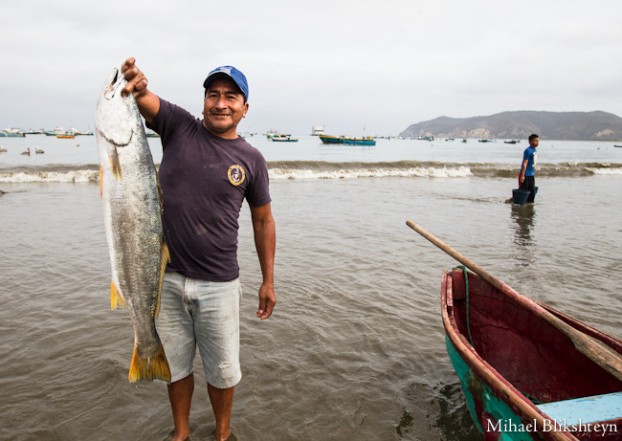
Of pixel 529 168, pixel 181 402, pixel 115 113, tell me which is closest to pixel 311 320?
pixel 181 402

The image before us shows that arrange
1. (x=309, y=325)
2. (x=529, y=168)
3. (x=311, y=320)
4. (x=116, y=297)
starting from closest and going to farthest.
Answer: (x=116, y=297)
(x=309, y=325)
(x=311, y=320)
(x=529, y=168)

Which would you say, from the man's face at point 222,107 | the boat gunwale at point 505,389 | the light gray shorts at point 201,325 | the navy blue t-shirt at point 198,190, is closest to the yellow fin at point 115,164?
the navy blue t-shirt at point 198,190

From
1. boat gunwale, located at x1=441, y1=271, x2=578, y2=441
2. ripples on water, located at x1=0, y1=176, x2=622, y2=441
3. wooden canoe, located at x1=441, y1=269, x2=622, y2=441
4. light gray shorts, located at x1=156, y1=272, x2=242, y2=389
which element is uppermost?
light gray shorts, located at x1=156, y1=272, x2=242, y2=389

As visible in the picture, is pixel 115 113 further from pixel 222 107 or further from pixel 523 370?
pixel 523 370

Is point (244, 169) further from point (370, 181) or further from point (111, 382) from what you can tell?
point (370, 181)

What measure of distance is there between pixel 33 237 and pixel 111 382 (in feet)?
21.6

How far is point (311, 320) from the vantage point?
5.37 meters

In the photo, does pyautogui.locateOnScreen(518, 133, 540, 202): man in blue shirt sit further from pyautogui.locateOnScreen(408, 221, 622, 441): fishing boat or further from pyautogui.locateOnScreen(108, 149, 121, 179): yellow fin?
pyautogui.locateOnScreen(108, 149, 121, 179): yellow fin

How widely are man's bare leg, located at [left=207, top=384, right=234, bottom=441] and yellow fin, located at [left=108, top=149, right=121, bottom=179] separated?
1.70 meters

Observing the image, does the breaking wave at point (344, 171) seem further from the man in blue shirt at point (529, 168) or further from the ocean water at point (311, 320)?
the man in blue shirt at point (529, 168)

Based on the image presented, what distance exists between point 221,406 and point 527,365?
2956mm

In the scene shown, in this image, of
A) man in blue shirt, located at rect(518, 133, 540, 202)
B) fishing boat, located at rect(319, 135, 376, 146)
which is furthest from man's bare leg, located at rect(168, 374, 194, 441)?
fishing boat, located at rect(319, 135, 376, 146)

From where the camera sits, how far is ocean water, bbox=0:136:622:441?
11.5 feet

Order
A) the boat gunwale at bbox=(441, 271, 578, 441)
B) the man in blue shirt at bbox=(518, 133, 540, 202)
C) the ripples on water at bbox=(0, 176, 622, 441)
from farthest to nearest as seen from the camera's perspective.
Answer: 1. the man in blue shirt at bbox=(518, 133, 540, 202)
2. the ripples on water at bbox=(0, 176, 622, 441)
3. the boat gunwale at bbox=(441, 271, 578, 441)
